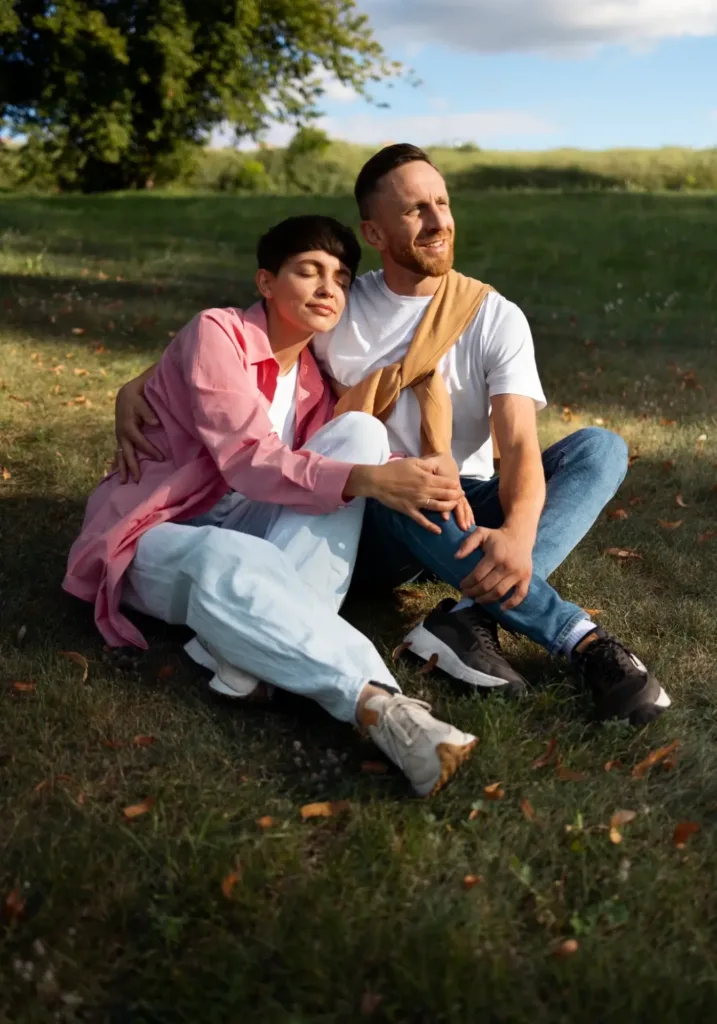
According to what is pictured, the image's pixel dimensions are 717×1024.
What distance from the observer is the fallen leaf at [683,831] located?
8.95 feet

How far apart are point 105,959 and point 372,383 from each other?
219 cm

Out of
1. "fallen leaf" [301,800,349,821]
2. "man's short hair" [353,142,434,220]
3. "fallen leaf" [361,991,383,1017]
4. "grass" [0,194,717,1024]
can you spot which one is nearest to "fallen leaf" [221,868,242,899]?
"grass" [0,194,717,1024]

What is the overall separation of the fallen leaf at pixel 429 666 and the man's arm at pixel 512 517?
0.27 m

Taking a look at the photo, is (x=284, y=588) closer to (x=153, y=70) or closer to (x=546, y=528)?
(x=546, y=528)

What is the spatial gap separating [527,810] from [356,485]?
114cm

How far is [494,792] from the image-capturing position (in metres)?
2.89

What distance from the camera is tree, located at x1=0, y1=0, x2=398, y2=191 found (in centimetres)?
2514

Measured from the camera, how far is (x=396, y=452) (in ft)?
12.6

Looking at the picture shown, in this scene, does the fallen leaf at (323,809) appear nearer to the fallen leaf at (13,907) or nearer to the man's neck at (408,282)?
the fallen leaf at (13,907)

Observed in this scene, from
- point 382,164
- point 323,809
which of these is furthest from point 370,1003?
point 382,164

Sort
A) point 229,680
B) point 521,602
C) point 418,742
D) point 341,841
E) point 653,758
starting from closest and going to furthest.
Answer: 1. point 341,841
2. point 418,742
3. point 653,758
4. point 229,680
5. point 521,602

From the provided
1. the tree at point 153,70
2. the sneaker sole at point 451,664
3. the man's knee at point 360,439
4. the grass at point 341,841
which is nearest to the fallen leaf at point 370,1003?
the grass at point 341,841

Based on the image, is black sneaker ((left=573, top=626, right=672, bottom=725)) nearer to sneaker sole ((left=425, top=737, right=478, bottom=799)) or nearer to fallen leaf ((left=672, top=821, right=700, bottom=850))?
fallen leaf ((left=672, top=821, right=700, bottom=850))

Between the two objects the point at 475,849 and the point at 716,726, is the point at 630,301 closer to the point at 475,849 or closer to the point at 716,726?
the point at 716,726
